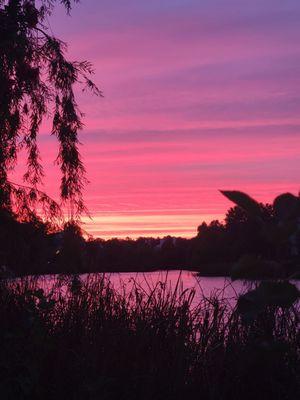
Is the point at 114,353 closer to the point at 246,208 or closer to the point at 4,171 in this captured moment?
the point at 246,208

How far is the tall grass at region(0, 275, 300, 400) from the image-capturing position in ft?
14.4

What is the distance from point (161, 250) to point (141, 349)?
Result: 3.55 ft

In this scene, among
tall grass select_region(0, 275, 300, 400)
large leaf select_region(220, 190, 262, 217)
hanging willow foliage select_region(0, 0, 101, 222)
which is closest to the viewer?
large leaf select_region(220, 190, 262, 217)

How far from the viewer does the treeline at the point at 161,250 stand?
1.84 meters

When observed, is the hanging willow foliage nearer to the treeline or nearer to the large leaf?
the treeline

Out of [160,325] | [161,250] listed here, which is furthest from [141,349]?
[161,250]

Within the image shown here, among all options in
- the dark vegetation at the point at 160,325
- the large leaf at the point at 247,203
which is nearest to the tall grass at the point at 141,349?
the dark vegetation at the point at 160,325

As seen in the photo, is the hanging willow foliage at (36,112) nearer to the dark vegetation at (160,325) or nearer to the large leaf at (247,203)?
the dark vegetation at (160,325)

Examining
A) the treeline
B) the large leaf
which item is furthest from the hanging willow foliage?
the large leaf

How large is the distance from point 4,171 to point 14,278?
243cm

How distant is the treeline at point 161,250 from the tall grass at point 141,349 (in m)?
0.43

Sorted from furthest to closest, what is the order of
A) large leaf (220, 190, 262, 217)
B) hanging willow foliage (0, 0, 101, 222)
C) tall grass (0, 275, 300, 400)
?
hanging willow foliage (0, 0, 101, 222), tall grass (0, 275, 300, 400), large leaf (220, 190, 262, 217)

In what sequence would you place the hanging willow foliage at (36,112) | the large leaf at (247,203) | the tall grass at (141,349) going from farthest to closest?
the hanging willow foliage at (36,112), the tall grass at (141,349), the large leaf at (247,203)

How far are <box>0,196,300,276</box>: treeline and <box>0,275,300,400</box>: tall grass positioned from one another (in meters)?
0.43
